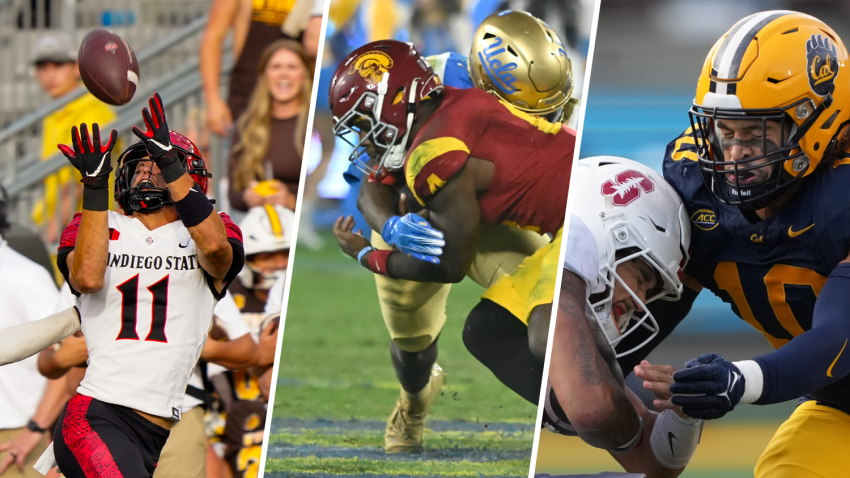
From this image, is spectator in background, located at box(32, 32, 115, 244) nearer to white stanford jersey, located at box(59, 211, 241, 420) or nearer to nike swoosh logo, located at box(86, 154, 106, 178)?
white stanford jersey, located at box(59, 211, 241, 420)

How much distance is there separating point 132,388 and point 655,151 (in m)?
3.41

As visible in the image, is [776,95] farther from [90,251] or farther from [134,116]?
[134,116]

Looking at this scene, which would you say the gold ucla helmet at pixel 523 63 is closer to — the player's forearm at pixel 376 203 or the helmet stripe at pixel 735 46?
the player's forearm at pixel 376 203

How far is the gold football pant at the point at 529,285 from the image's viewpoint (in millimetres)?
3473

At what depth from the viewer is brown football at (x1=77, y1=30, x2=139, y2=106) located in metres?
2.53

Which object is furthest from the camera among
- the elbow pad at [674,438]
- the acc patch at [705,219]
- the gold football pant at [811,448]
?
the elbow pad at [674,438]

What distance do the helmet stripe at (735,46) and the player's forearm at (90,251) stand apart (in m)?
1.59

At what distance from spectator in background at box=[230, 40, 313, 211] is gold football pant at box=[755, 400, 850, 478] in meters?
2.14

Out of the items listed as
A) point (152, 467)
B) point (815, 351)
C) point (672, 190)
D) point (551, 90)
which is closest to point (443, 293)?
point (551, 90)

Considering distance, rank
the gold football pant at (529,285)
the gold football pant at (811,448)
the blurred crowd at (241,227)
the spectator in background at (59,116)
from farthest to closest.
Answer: the spectator in background at (59,116)
the gold football pant at (529,285)
the blurred crowd at (241,227)
the gold football pant at (811,448)

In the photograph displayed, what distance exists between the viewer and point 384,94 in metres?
3.56

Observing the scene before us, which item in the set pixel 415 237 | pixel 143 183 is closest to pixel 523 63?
pixel 415 237

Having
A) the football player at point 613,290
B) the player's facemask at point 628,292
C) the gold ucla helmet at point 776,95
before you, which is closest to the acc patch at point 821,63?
the gold ucla helmet at point 776,95

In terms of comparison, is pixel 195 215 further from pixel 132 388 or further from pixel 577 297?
pixel 577 297
